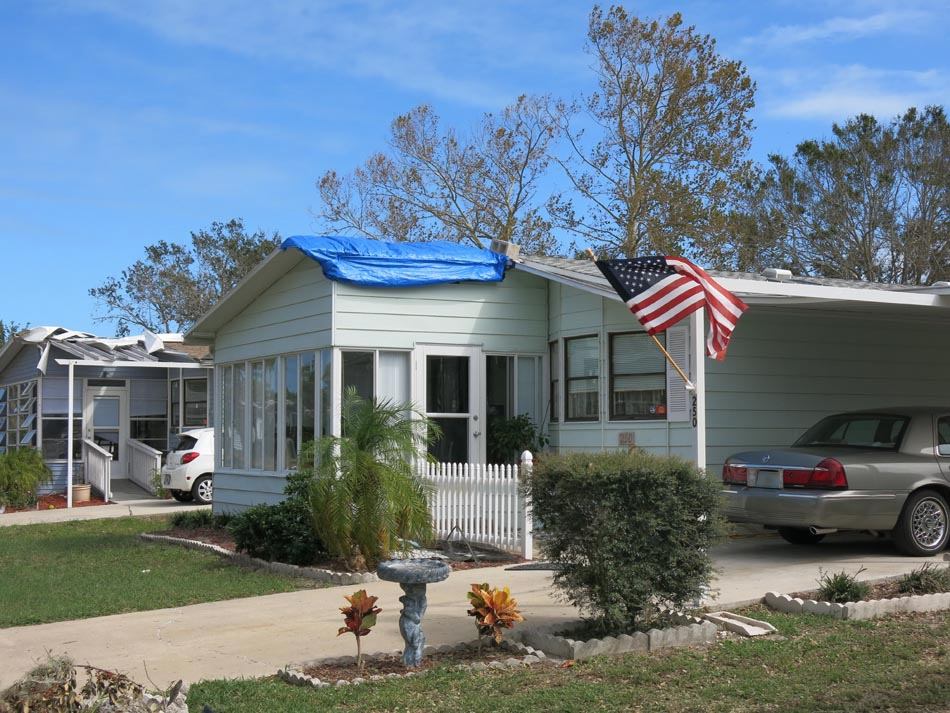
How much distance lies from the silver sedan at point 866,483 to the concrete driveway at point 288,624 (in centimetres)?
42

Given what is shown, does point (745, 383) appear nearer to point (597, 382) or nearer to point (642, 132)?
point (597, 382)

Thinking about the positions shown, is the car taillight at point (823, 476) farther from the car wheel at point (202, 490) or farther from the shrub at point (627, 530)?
the car wheel at point (202, 490)

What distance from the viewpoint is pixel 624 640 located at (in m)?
7.50

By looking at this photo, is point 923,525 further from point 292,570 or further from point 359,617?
point 292,570

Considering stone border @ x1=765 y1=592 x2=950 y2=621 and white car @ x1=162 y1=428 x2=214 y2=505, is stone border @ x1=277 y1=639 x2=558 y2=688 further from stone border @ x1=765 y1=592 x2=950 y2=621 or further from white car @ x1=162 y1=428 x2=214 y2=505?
white car @ x1=162 y1=428 x2=214 y2=505

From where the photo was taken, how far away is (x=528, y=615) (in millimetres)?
8797

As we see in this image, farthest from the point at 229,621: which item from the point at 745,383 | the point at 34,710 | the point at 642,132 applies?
the point at 642,132

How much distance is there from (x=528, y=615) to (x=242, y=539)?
5.08 metres

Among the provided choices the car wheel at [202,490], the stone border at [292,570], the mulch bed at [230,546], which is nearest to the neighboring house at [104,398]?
the car wheel at [202,490]

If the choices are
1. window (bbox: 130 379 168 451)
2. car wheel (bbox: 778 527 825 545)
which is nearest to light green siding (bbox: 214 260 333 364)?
car wheel (bbox: 778 527 825 545)

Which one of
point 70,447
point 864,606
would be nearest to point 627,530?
point 864,606

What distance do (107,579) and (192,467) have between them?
1038cm

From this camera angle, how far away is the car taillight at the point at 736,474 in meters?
11.1

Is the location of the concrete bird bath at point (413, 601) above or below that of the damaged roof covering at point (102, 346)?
below
